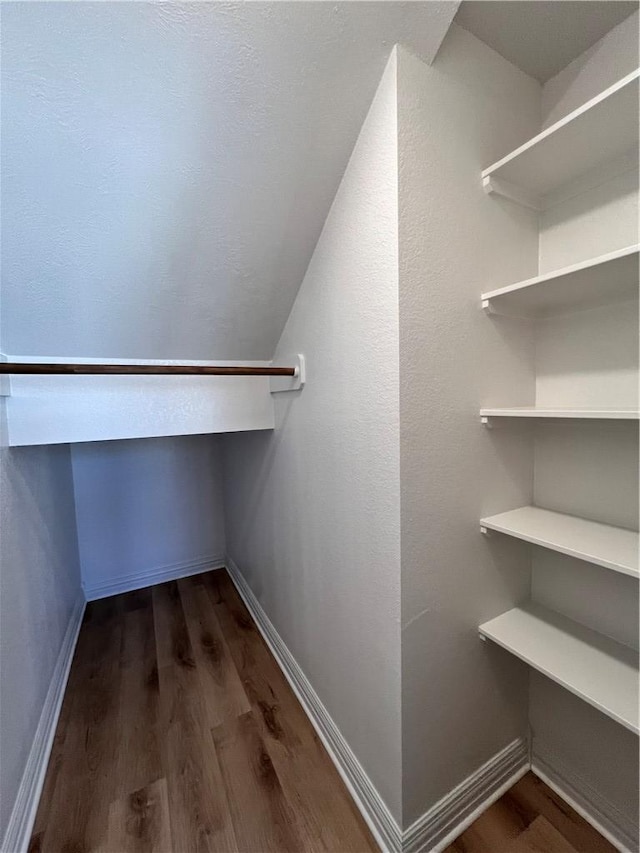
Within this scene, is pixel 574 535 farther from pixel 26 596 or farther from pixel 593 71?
pixel 26 596

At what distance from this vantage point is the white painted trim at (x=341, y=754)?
984 mm

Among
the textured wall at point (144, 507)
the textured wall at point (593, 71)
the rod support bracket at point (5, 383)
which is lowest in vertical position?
the textured wall at point (144, 507)

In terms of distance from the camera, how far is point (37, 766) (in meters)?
1.17

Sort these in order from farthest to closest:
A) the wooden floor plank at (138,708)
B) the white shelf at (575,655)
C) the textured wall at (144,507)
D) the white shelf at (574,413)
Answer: the textured wall at (144,507) → the wooden floor plank at (138,708) → the white shelf at (575,655) → the white shelf at (574,413)

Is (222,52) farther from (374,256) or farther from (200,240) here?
(374,256)

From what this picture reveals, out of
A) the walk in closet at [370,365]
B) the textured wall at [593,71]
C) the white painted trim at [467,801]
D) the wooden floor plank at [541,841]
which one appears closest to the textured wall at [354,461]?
the walk in closet at [370,365]

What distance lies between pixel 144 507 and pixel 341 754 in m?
2.00

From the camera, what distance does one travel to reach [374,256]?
2.89 ft

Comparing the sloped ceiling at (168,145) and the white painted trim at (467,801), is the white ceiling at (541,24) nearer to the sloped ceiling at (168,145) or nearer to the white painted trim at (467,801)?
the sloped ceiling at (168,145)

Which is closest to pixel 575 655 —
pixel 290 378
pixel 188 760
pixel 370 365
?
pixel 370 365

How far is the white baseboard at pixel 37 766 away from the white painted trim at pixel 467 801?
110 centimetres

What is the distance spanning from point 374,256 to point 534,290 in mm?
421

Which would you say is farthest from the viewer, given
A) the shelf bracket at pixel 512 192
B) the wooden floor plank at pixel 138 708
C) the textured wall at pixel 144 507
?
the textured wall at pixel 144 507

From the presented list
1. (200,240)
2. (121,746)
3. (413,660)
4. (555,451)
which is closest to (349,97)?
(200,240)
